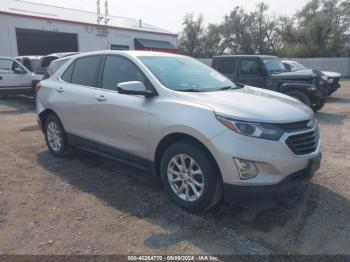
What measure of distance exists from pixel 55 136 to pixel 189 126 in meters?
3.21

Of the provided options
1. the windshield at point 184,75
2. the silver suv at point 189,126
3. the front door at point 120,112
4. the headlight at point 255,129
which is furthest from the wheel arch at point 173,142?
the windshield at point 184,75

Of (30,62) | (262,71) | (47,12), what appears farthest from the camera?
(47,12)

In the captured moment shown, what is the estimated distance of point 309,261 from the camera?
3.01 m

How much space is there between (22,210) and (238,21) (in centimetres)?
5246

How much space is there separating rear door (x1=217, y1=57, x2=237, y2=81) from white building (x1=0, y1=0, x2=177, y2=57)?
1630 centimetres

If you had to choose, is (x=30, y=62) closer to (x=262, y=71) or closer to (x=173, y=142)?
(x=262, y=71)

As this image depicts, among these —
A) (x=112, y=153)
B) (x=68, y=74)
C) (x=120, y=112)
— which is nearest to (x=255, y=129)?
(x=120, y=112)

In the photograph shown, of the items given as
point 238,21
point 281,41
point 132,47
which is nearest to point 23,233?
point 132,47

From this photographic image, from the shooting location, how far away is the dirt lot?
128 inches

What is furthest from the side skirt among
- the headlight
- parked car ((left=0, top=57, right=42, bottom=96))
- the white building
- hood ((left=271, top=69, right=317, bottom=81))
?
the white building

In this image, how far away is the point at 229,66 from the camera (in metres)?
11.2

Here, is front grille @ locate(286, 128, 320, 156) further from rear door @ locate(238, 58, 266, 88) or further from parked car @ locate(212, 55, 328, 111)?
rear door @ locate(238, 58, 266, 88)

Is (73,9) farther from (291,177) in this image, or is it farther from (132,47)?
(291,177)

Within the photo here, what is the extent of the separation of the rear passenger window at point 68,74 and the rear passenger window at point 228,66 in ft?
21.6
